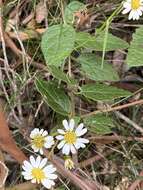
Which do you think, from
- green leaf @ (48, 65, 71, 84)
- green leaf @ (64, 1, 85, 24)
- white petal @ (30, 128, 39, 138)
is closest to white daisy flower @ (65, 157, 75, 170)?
white petal @ (30, 128, 39, 138)

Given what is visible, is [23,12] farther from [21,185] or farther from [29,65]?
[21,185]

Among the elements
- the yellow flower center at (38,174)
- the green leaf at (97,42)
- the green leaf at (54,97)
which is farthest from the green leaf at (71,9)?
the yellow flower center at (38,174)

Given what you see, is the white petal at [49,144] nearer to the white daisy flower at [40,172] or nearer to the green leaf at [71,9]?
the white daisy flower at [40,172]

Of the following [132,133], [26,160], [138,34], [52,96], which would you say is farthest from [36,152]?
[138,34]

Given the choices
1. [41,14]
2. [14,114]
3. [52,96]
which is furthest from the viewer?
[41,14]

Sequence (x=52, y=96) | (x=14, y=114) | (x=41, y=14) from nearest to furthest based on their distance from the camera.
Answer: (x=52, y=96) < (x=14, y=114) < (x=41, y=14)

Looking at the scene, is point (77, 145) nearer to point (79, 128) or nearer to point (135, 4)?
point (79, 128)
